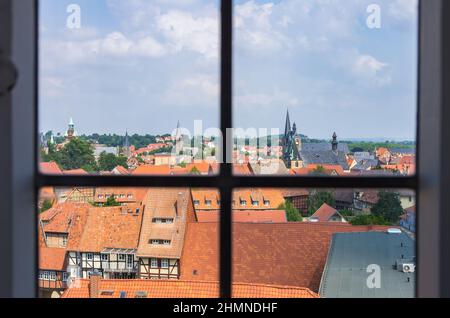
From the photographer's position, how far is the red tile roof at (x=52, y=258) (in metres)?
1.18

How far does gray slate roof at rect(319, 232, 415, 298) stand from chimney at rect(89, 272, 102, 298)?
20.3 inches

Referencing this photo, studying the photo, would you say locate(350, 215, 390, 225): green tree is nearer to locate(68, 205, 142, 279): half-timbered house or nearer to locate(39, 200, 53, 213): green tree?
locate(68, 205, 142, 279): half-timbered house

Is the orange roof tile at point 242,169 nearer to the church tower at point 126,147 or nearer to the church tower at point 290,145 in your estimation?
the church tower at point 290,145

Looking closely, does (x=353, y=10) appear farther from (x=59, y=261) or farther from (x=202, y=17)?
(x=59, y=261)

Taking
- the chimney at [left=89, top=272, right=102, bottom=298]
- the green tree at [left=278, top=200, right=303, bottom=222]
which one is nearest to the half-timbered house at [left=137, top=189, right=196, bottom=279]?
the chimney at [left=89, top=272, right=102, bottom=298]

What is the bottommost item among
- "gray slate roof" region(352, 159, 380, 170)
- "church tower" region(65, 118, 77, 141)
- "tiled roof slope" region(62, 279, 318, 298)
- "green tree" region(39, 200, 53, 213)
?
"tiled roof slope" region(62, 279, 318, 298)

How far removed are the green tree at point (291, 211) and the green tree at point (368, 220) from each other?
125 millimetres

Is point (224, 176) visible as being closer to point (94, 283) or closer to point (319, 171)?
point (319, 171)

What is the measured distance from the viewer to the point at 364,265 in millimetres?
1171

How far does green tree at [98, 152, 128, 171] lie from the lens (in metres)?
1.19
